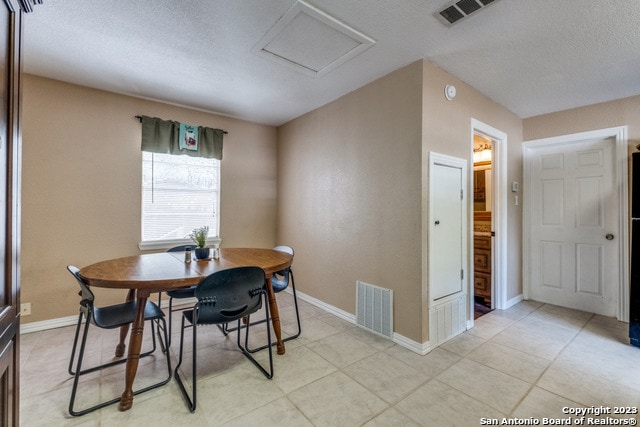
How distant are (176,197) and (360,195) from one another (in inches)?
93.7

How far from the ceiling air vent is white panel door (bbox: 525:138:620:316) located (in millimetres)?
2762

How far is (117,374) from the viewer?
82.0 inches

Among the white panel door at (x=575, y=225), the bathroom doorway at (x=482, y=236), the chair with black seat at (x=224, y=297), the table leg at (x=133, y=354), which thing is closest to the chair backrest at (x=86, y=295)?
the table leg at (x=133, y=354)

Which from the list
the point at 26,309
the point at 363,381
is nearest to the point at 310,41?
the point at 363,381

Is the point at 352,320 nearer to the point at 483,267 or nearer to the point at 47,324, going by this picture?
the point at 483,267

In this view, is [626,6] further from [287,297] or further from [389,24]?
[287,297]

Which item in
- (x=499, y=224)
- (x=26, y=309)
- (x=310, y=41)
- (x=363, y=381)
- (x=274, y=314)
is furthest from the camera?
(x=499, y=224)

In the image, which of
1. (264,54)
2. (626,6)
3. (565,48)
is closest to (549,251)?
(565,48)

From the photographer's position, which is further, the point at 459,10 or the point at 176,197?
the point at 176,197

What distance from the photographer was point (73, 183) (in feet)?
9.83

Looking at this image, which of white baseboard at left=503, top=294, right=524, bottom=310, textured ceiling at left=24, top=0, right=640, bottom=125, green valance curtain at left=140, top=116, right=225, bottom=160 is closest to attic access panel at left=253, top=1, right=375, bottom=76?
textured ceiling at left=24, top=0, right=640, bottom=125

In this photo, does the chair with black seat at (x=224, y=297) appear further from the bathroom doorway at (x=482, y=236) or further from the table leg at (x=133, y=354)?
the bathroom doorway at (x=482, y=236)

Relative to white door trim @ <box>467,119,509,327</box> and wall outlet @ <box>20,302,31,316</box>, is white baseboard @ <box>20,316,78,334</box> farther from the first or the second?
white door trim @ <box>467,119,509,327</box>

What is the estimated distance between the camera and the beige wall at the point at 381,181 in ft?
8.09
